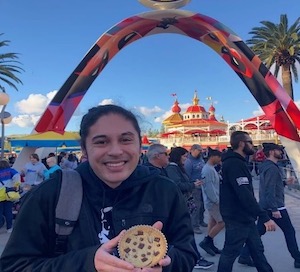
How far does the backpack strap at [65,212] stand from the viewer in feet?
4.46

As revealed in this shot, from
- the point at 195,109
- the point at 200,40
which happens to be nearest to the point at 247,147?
the point at 200,40

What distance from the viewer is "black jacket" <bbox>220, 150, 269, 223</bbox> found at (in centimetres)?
390

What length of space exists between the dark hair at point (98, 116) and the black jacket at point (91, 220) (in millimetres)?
147

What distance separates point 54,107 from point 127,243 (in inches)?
464

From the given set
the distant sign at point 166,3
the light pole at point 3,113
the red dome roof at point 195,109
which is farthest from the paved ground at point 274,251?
the red dome roof at point 195,109

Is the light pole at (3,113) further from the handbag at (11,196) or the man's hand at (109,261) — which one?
the man's hand at (109,261)

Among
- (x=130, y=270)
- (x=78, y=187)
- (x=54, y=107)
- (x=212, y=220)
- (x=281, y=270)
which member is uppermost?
(x=54, y=107)

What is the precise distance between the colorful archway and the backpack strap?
11.1 m

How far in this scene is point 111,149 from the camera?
1.46 meters

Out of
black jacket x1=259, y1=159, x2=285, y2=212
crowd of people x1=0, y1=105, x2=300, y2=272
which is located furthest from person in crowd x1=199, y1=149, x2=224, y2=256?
crowd of people x1=0, y1=105, x2=300, y2=272

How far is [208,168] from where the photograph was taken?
6.26m

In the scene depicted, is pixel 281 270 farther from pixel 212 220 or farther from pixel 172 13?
pixel 172 13

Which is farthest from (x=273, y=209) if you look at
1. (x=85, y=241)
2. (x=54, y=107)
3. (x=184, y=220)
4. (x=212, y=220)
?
(x=54, y=107)

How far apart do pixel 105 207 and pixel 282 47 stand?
23.0 metres
